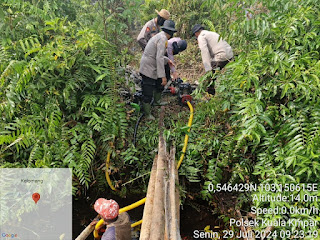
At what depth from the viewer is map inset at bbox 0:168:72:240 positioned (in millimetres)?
3150

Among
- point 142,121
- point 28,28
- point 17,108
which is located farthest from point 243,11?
point 17,108

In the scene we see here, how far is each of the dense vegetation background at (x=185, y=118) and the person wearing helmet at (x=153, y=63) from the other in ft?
1.94

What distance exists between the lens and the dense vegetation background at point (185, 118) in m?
2.65

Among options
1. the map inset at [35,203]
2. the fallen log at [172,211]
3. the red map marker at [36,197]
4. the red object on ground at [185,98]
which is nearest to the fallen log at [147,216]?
the fallen log at [172,211]

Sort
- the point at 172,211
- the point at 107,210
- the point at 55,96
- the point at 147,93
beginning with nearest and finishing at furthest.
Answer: the point at 172,211 → the point at 107,210 → the point at 55,96 → the point at 147,93

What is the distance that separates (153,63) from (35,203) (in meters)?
2.79

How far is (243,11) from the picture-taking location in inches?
119

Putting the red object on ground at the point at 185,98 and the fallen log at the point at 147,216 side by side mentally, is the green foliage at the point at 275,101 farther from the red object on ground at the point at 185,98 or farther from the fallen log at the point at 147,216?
the red object on ground at the point at 185,98

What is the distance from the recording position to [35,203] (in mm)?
3271

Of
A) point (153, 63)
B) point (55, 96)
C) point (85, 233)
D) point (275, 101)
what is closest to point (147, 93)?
point (153, 63)

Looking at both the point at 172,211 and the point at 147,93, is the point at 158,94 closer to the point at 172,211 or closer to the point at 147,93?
the point at 147,93

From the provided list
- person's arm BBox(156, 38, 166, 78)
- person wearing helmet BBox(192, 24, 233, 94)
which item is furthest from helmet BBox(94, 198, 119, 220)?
person wearing helmet BBox(192, 24, 233, 94)

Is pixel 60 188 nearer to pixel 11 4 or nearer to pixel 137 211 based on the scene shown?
pixel 137 211

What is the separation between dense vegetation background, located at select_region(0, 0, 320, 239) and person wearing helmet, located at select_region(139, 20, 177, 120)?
59cm
